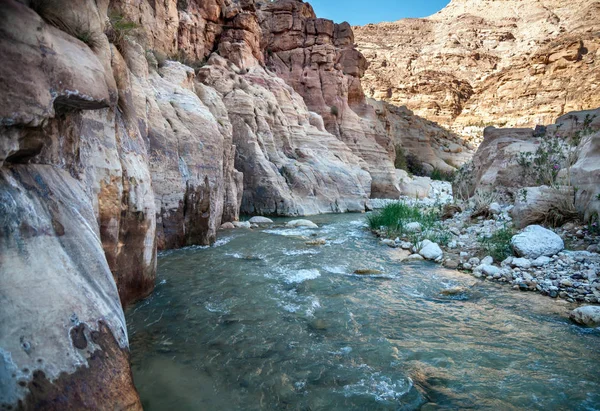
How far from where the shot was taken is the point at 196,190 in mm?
7496

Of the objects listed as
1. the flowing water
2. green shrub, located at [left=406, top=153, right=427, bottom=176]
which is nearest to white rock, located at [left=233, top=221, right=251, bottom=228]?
the flowing water

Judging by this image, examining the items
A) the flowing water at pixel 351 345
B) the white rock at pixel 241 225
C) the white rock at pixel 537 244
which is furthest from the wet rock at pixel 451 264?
the white rock at pixel 241 225

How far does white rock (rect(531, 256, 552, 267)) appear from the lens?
555 cm

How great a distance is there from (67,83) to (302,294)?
3.79 metres

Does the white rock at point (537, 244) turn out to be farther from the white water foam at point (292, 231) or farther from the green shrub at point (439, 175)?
the green shrub at point (439, 175)

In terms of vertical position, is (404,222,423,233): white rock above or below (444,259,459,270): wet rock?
above

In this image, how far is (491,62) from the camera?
6109cm

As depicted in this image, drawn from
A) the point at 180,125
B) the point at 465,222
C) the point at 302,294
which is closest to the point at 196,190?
the point at 180,125

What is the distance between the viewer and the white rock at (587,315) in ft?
12.5

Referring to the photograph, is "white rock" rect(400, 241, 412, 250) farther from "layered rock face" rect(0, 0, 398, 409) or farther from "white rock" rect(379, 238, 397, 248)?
"layered rock face" rect(0, 0, 398, 409)

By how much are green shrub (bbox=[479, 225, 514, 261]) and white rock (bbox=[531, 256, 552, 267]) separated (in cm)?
53

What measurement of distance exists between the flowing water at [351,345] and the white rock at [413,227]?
349cm

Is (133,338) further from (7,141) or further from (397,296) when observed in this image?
(397,296)

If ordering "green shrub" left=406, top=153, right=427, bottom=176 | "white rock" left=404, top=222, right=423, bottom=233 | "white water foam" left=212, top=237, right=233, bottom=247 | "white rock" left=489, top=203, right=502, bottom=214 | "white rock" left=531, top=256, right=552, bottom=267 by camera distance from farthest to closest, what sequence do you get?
"green shrub" left=406, top=153, right=427, bottom=176
"white rock" left=404, top=222, right=423, bottom=233
"white rock" left=489, top=203, right=502, bottom=214
"white water foam" left=212, top=237, right=233, bottom=247
"white rock" left=531, top=256, right=552, bottom=267
